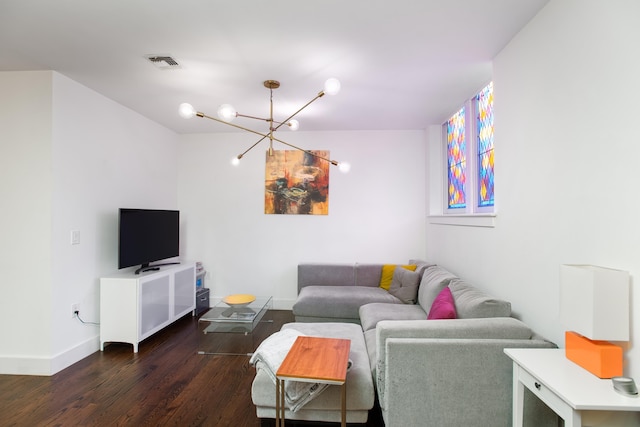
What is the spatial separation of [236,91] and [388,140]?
2309 mm

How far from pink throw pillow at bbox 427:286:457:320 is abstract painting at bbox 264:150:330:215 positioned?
7.75ft

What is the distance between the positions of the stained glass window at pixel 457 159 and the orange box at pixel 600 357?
2.28 meters

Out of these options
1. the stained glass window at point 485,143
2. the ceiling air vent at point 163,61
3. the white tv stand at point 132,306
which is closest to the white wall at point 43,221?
the white tv stand at point 132,306

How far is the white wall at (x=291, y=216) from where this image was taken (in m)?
4.60

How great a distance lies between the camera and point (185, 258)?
15.8 ft

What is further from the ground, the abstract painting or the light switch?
the abstract painting

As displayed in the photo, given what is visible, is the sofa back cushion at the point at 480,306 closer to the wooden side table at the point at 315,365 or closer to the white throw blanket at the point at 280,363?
the wooden side table at the point at 315,365

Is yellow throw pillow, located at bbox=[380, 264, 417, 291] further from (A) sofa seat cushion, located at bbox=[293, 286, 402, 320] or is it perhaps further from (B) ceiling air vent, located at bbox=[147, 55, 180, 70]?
(B) ceiling air vent, located at bbox=[147, 55, 180, 70]

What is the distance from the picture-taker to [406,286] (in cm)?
369

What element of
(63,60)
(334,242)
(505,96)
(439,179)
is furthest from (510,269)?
(63,60)

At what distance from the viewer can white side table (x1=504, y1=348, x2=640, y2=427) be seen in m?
1.18

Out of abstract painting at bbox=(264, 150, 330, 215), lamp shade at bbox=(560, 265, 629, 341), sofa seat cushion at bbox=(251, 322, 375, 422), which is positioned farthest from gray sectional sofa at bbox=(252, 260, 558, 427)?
abstract painting at bbox=(264, 150, 330, 215)

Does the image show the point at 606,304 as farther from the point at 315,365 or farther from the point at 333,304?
the point at 333,304

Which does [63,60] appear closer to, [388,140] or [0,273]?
[0,273]
